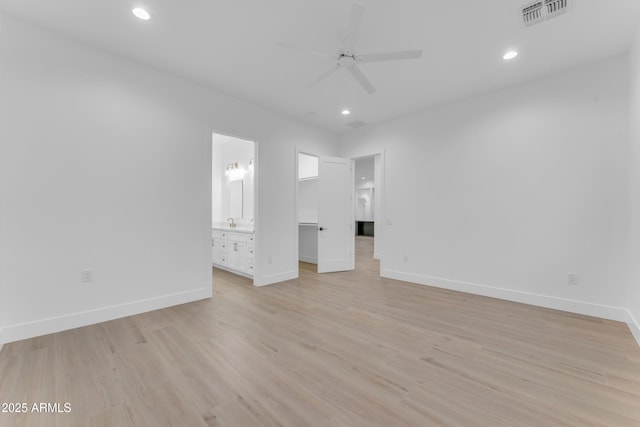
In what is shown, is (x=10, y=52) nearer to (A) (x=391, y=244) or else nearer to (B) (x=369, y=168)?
(A) (x=391, y=244)

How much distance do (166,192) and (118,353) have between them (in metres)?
1.85

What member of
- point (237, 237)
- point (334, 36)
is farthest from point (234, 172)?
point (334, 36)

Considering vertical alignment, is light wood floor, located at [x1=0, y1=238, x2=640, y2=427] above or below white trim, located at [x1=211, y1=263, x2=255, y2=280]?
below

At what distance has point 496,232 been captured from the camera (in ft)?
12.6

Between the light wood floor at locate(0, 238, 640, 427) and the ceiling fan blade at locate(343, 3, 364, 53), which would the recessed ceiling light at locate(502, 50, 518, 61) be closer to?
the ceiling fan blade at locate(343, 3, 364, 53)

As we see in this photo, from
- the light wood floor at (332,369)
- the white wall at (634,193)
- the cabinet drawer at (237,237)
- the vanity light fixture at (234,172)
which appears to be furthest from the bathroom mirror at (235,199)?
the white wall at (634,193)

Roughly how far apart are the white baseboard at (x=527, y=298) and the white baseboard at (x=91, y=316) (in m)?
3.53

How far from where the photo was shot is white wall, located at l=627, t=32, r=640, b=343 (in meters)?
2.56

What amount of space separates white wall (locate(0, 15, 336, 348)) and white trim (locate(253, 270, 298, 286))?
86 centimetres

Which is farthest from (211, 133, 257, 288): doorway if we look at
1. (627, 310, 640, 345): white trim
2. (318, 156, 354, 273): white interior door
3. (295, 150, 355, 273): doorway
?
(627, 310, 640, 345): white trim

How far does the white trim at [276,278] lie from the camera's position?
4375mm

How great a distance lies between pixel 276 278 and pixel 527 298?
365 centimetres

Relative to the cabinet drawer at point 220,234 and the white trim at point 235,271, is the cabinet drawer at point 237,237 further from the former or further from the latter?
the white trim at point 235,271

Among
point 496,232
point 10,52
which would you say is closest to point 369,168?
point 496,232
